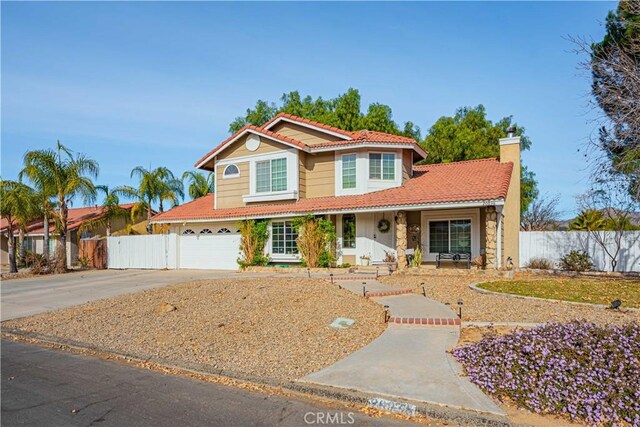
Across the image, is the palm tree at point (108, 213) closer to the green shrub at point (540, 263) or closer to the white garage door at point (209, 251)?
the white garage door at point (209, 251)

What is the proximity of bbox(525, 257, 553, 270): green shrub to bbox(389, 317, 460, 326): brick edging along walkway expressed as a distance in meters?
12.9

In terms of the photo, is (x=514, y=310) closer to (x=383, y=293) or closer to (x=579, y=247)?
(x=383, y=293)

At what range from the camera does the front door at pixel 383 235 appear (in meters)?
18.8

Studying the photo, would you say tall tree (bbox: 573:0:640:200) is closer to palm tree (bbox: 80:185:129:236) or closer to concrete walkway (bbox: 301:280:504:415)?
concrete walkway (bbox: 301:280:504:415)

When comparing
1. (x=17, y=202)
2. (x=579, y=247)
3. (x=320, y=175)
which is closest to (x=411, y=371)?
(x=320, y=175)

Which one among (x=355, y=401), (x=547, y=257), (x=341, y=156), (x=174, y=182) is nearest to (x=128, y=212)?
(x=174, y=182)

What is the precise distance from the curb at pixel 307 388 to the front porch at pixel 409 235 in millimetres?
11657

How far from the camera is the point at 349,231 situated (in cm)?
1928

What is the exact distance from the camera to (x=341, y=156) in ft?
65.8

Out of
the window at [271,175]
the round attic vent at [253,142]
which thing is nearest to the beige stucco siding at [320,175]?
the window at [271,175]

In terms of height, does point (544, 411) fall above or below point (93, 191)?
below

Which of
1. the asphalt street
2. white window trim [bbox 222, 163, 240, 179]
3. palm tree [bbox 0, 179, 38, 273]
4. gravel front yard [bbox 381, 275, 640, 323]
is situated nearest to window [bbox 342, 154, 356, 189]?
white window trim [bbox 222, 163, 240, 179]

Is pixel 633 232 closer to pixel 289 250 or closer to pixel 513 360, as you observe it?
pixel 289 250

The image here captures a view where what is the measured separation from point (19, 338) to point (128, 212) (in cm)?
2308
